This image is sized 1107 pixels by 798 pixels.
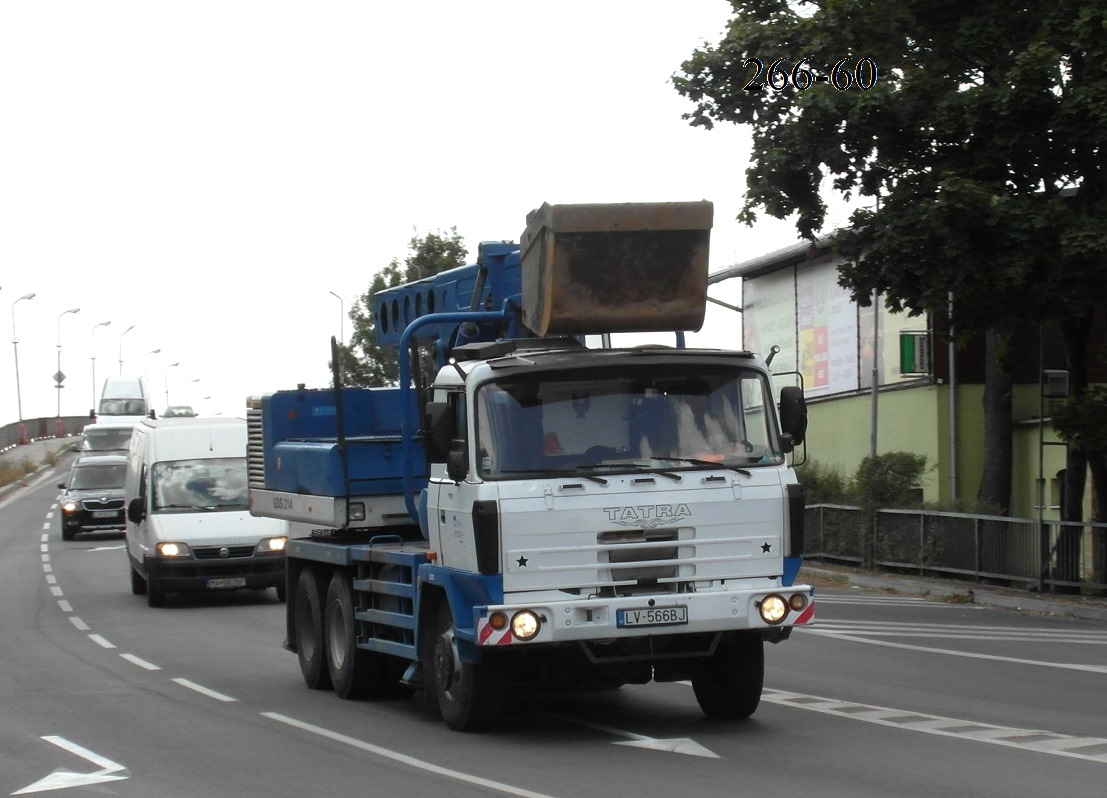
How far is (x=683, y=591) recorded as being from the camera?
10305 mm

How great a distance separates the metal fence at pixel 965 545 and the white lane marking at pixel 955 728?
12.8 m

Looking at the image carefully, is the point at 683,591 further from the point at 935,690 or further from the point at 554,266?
the point at 935,690

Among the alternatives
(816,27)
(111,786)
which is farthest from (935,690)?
(816,27)

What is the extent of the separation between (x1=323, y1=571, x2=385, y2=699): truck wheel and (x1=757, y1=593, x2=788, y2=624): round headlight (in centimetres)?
388

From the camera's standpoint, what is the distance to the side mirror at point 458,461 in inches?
406

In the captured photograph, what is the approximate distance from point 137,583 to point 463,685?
1607 centimetres

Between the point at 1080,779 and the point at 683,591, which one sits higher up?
the point at 683,591

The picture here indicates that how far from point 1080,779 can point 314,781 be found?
415cm

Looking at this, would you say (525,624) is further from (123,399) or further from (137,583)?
(123,399)

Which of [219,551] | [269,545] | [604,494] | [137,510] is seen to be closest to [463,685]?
[604,494]

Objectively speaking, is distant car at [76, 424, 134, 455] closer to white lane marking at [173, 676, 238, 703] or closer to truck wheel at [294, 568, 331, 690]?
white lane marking at [173, 676, 238, 703]

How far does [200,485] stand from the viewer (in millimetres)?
24219

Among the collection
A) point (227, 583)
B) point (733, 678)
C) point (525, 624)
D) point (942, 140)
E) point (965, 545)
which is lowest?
point (227, 583)

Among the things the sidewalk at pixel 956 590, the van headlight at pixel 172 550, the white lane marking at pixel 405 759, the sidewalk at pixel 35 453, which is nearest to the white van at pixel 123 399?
the sidewalk at pixel 35 453
